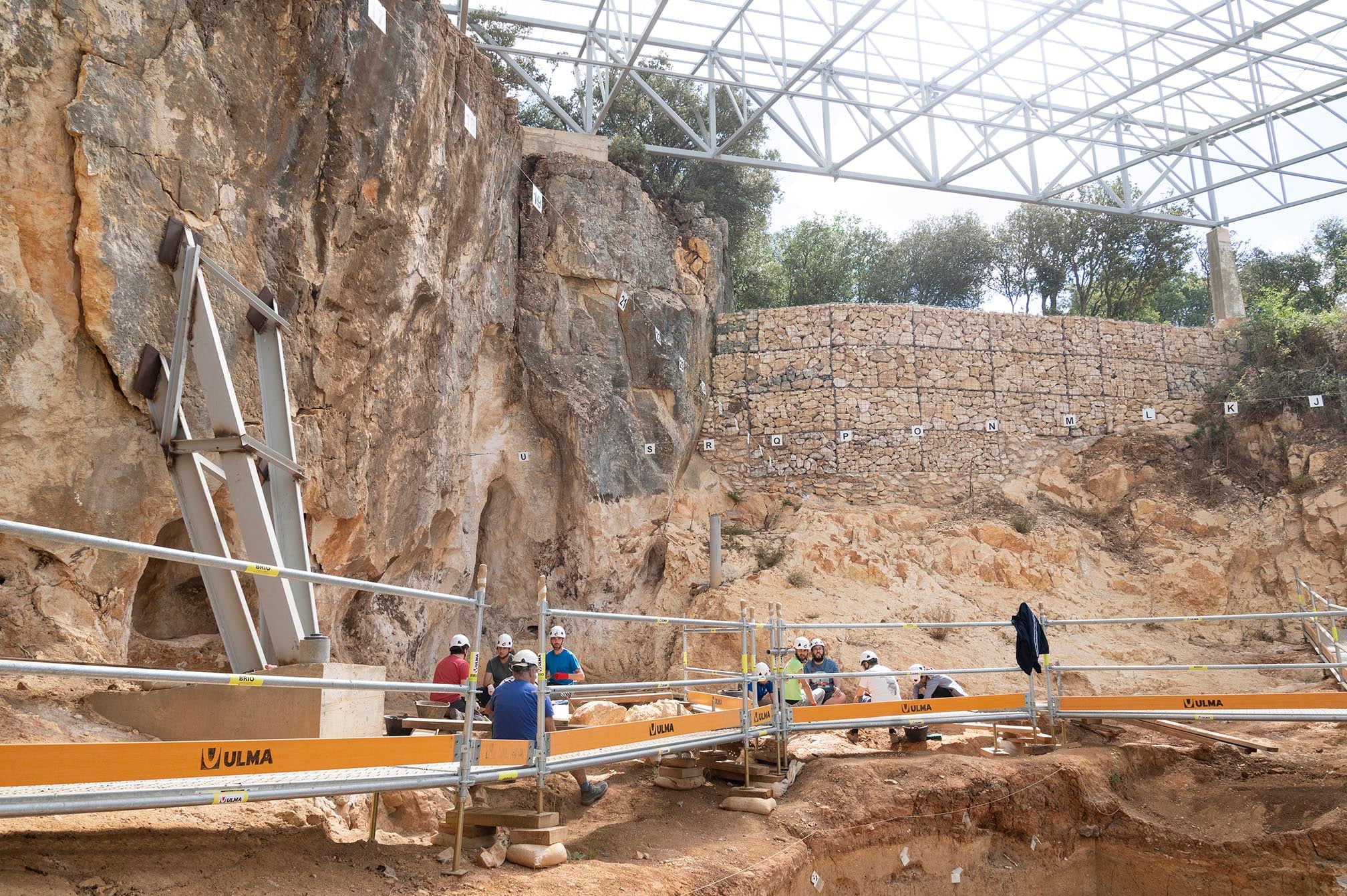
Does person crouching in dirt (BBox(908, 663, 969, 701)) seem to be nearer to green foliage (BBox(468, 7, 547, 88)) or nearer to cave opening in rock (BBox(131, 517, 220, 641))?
cave opening in rock (BBox(131, 517, 220, 641))

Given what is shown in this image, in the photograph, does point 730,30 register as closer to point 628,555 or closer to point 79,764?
point 628,555

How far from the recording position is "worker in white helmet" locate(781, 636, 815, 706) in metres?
9.91

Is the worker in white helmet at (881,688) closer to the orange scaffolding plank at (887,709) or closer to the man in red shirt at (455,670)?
the orange scaffolding plank at (887,709)

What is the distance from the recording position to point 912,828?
8125 mm

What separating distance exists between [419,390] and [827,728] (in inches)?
251

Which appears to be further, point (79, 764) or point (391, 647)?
point (391, 647)

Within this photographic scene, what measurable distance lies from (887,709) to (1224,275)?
54.7ft

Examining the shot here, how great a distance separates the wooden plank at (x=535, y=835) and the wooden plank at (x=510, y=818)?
3 centimetres

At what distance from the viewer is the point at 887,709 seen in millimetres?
8930

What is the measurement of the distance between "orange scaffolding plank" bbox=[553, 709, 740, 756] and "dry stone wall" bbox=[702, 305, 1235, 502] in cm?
1019

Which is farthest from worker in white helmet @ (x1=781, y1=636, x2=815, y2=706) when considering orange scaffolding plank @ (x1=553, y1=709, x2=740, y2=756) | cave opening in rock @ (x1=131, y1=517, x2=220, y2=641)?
cave opening in rock @ (x1=131, y1=517, x2=220, y2=641)

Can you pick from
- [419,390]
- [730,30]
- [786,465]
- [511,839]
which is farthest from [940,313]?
[511,839]

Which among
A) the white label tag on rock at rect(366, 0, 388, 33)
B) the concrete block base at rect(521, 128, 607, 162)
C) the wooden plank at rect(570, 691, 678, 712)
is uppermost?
the concrete block base at rect(521, 128, 607, 162)

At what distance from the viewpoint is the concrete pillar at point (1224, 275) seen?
67.1 feet
